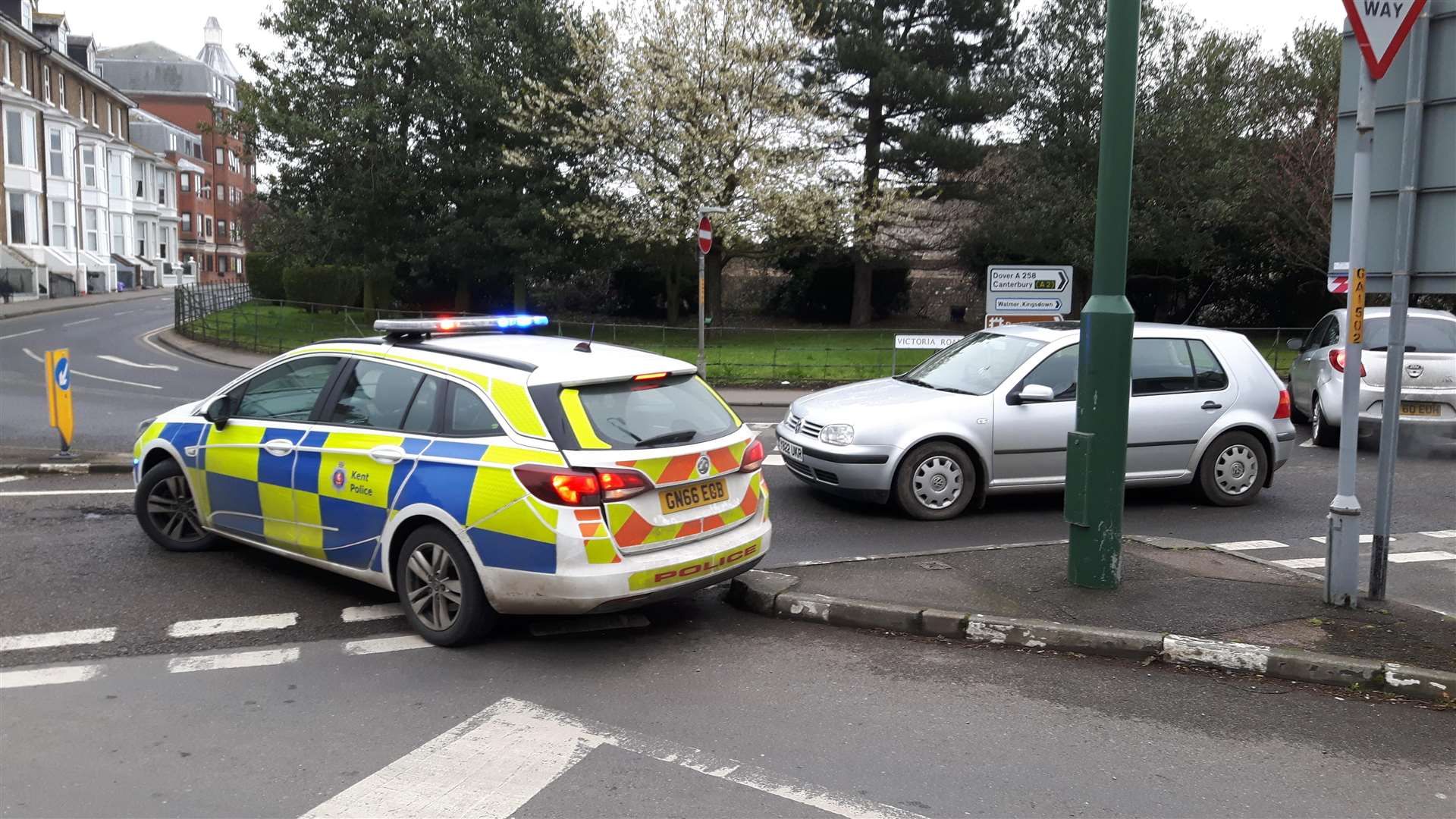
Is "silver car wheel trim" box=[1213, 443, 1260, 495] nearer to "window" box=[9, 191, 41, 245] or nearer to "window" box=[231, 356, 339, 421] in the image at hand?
"window" box=[231, 356, 339, 421]

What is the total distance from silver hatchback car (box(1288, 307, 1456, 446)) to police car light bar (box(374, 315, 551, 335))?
28.0 feet

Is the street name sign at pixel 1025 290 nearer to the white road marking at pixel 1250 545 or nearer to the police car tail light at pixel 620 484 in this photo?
the white road marking at pixel 1250 545

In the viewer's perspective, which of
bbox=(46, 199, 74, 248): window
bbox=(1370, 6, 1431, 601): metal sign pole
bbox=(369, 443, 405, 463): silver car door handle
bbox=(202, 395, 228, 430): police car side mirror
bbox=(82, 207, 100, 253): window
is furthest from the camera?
bbox=(82, 207, 100, 253): window

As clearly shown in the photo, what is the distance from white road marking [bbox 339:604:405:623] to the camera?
6.10 meters

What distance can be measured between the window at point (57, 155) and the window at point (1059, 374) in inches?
2277

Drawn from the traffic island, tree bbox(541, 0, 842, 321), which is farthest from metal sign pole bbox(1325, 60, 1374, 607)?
tree bbox(541, 0, 842, 321)

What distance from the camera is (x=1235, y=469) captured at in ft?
31.3

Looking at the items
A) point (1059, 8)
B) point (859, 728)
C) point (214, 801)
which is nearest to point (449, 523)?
point (214, 801)

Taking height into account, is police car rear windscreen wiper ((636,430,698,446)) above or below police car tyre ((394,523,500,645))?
above

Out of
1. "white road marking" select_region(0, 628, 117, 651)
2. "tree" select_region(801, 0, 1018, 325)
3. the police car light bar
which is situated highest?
"tree" select_region(801, 0, 1018, 325)

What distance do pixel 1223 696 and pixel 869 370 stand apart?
16.3m

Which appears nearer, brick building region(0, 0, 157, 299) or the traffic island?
the traffic island

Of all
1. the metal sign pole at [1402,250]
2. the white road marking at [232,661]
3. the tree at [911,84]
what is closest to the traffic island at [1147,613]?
the metal sign pole at [1402,250]

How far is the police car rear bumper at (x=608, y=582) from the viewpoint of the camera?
5227 mm
